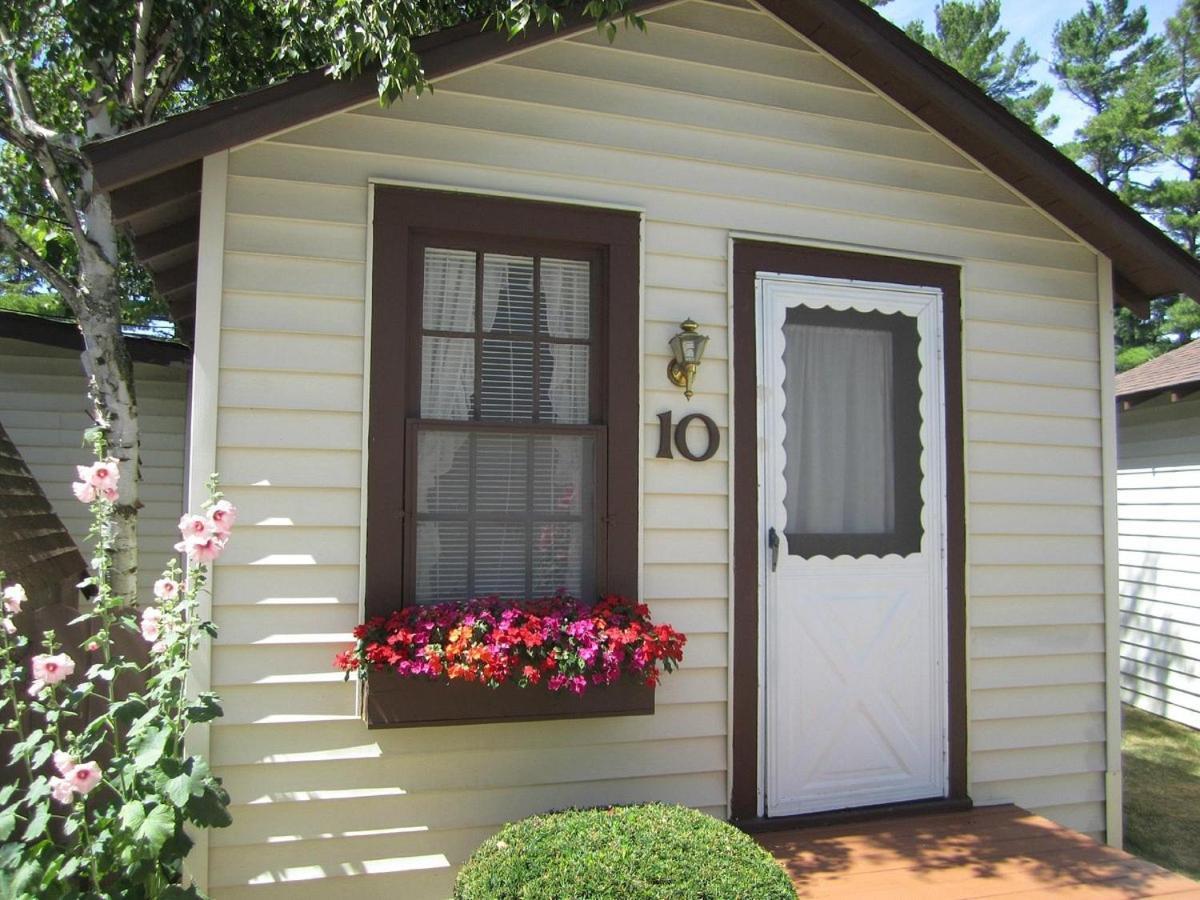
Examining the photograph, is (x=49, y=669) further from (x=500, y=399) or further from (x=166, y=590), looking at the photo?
(x=500, y=399)

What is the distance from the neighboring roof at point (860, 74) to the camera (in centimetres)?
294

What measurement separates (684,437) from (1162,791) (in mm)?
4459

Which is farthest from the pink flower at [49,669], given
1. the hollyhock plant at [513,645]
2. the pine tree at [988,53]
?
the pine tree at [988,53]

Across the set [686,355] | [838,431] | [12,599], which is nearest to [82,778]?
[12,599]

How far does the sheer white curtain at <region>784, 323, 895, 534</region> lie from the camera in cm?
391

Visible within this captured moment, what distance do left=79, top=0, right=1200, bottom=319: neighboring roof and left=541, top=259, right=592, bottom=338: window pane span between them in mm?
830

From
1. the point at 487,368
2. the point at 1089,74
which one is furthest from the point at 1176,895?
the point at 1089,74

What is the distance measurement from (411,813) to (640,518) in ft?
4.56

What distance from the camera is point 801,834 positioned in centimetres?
358

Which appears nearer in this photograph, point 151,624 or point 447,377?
point 151,624

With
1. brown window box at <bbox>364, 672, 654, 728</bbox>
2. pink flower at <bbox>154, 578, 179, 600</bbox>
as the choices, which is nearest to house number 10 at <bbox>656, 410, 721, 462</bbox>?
brown window box at <bbox>364, 672, 654, 728</bbox>

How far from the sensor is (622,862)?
252 cm

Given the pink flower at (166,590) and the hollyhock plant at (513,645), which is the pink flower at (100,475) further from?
the hollyhock plant at (513,645)

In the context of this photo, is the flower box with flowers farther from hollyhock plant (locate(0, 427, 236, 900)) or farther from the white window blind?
hollyhock plant (locate(0, 427, 236, 900))
